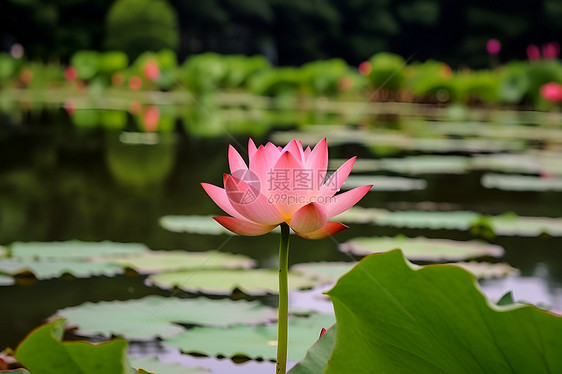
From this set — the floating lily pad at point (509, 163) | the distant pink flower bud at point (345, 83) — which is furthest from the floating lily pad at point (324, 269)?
the distant pink flower bud at point (345, 83)

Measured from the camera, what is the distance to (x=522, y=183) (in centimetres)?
280

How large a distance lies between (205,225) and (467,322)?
4.55 ft

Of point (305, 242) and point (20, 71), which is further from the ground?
point (20, 71)

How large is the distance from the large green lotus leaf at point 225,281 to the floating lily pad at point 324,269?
2cm

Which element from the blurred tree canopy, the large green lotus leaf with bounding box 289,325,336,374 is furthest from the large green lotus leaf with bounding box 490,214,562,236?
the blurred tree canopy

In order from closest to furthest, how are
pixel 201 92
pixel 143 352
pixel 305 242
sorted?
1. pixel 143 352
2. pixel 305 242
3. pixel 201 92

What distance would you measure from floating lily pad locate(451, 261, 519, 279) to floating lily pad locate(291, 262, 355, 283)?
225 millimetres

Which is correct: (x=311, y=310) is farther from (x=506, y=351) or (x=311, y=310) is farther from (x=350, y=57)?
(x=350, y=57)

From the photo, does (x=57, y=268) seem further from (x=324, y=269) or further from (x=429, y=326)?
(x=429, y=326)

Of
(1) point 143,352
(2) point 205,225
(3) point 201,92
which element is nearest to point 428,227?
(2) point 205,225

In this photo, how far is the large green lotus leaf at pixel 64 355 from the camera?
566 millimetres

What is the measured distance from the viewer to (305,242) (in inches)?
75.0

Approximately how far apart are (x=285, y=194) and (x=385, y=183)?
7.15 feet

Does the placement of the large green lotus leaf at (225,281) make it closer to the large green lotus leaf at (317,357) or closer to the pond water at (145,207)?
the pond water at (145,207)
